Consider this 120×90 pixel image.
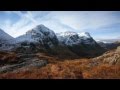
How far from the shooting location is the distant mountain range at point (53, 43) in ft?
13.9

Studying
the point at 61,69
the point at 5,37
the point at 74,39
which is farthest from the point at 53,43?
the point at 5,37

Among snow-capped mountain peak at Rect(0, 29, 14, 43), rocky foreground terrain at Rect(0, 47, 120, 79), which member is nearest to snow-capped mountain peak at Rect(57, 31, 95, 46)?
rocky foreground terrain at Rect(0, 47, 120, 79)

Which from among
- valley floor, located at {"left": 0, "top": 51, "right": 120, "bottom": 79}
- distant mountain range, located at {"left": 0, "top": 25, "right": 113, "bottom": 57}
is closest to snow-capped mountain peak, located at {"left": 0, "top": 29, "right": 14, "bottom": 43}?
distant mountain range, located at {"left": 0, "top": 25, "right": 113, "bottom": 57}

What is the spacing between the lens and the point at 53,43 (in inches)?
169

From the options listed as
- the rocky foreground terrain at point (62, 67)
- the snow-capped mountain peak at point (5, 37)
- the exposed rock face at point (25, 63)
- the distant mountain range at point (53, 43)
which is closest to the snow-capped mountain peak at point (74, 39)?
the distant mountain range at point (53, 43)

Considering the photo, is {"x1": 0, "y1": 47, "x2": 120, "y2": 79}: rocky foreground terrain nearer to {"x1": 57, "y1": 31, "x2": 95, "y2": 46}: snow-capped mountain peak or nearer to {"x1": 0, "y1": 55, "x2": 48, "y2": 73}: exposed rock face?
{"x1": 0, "y1": 55, "x2": 48, "y2": 73}: exposed rock face

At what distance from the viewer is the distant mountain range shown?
425 cm

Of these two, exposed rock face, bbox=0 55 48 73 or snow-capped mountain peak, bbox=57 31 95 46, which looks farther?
snow-capped mountain peak, bbox=57 31 95 46

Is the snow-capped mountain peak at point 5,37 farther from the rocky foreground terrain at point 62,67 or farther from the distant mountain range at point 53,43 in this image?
the rocky foreground terrain at point 62,67

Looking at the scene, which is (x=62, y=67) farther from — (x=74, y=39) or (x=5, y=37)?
(x=5, y=37)

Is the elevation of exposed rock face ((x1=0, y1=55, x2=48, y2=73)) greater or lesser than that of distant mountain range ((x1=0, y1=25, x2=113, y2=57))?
lesser

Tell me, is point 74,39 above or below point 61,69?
above
